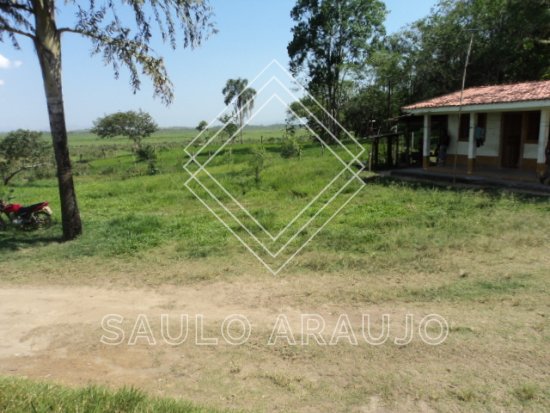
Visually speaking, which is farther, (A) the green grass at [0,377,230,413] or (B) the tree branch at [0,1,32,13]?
(B) the tree branch at [0,1,32,13]

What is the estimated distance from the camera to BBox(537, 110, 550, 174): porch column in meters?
11.6

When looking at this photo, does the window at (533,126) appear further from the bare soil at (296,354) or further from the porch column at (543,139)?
the bare soil at (296,354)

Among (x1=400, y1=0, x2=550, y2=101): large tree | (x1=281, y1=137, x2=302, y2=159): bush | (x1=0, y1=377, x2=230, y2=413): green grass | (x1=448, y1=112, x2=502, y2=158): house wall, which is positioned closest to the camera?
(x1=0, y1=377, x2=230, y2=413): green grass

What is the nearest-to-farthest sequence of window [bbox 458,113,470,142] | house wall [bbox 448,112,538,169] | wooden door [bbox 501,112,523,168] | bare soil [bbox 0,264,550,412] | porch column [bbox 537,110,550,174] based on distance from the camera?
bare soil [bbox 0,264,550,412] < porch column [bbox 537,110,550,174] < house wall [bbox 448,112,538,169] < wooden door [bbox 501,112,523,168] < window [bbox 458,113,470,142]

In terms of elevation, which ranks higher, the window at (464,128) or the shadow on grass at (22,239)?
the window at (464,128)

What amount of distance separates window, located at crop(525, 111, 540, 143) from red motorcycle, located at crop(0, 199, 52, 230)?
1413cm

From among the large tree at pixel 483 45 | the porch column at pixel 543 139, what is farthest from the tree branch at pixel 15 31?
the large tree at pixel 483 45

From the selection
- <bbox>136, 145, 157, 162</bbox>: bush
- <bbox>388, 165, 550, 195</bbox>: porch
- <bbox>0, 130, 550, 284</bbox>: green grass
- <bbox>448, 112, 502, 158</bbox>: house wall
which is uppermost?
<bbox>448, 112, 502, 158</bbox>: house wall

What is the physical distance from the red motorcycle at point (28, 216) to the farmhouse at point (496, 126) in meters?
12.0

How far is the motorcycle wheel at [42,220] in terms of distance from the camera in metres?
10.3

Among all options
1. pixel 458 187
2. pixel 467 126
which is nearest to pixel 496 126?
pixel 467 126

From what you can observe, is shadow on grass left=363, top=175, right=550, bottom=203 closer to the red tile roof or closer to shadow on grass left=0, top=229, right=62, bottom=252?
the red tile roof

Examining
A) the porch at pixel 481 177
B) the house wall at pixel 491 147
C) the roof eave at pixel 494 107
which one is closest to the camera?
the roof eave at pixel 494 107

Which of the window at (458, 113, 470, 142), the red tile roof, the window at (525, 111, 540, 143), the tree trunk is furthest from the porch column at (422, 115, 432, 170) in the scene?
the tree trunk
